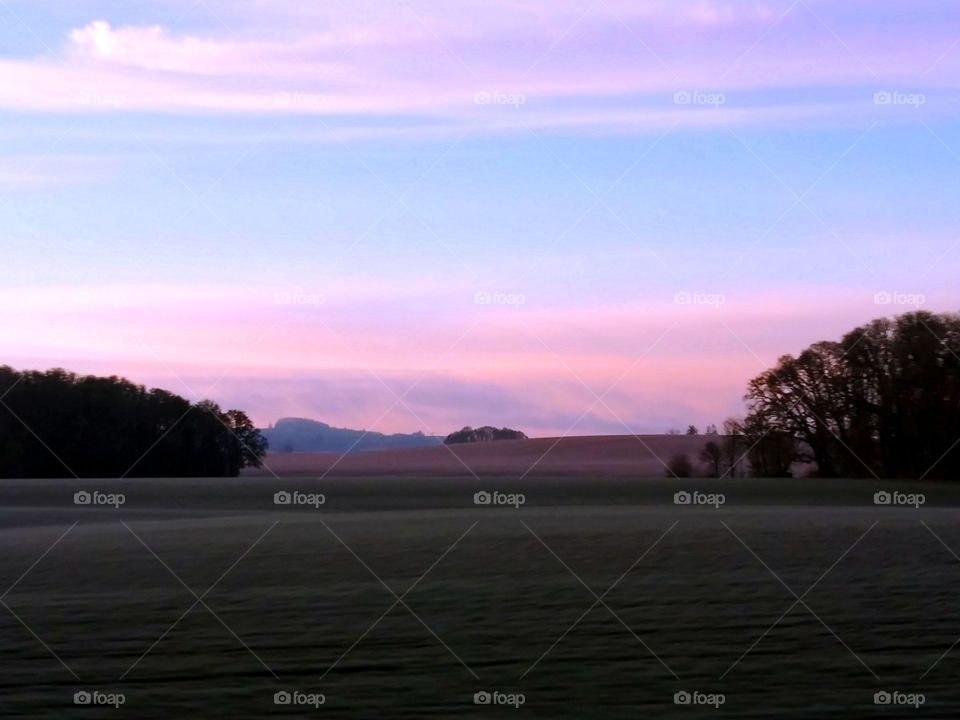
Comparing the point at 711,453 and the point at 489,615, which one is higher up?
the point at 711,453

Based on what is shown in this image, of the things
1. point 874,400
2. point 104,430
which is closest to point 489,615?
point 874,400

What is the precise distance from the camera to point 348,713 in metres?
9.22

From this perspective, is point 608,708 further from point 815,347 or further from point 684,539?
point 815,347

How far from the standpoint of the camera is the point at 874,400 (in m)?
26.4

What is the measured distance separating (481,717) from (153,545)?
9659 millimetres

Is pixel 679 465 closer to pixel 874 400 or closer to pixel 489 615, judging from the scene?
pixel 874 400

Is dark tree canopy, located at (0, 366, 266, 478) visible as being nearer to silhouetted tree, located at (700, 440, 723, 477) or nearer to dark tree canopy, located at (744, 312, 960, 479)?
silhouetted tree, located at (700, 440, 723, 477)

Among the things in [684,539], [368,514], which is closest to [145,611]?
[684,539]

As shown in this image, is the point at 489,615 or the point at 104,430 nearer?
the point at 489,615

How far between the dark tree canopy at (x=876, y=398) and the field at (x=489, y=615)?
5793 mm

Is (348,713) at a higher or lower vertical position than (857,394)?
lower

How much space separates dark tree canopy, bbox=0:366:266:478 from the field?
9.06 meters

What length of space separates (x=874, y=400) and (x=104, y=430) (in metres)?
20.3

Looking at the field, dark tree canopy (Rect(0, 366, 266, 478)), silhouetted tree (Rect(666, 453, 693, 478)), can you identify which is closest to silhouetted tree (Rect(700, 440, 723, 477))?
silhouetted tree (Rect(666, 453, 693, 478))
